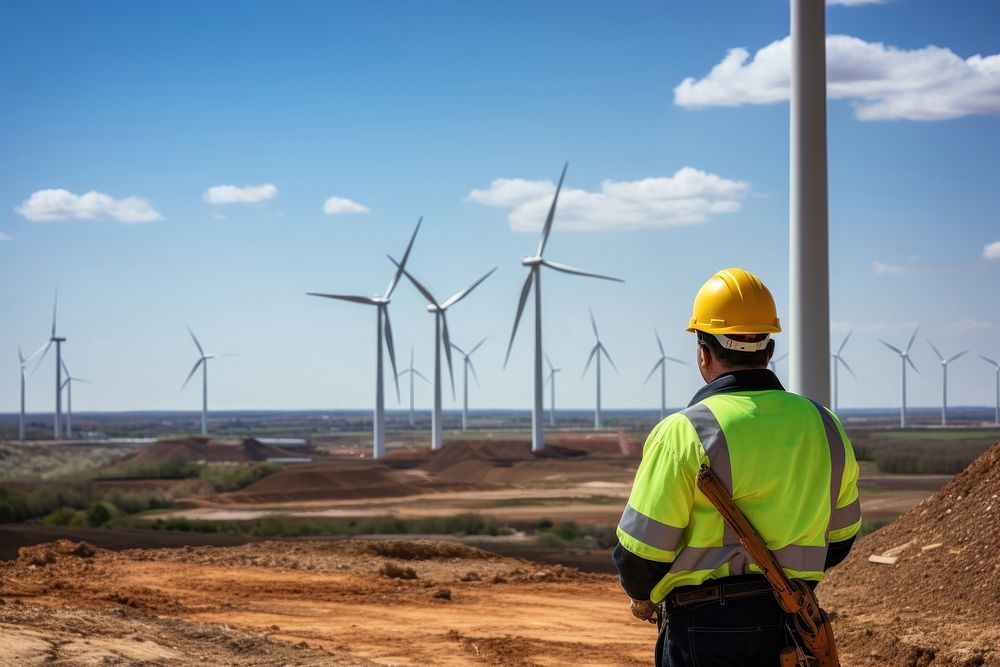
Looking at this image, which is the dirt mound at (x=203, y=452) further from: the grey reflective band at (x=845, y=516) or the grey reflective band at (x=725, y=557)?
the grey reflective band at (x=725, y=557)

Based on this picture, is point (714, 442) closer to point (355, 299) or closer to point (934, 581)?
point (934, 581)

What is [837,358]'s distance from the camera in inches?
3716

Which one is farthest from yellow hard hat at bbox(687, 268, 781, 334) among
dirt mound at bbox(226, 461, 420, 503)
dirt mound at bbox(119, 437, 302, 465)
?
dirt mound at bbox(119, 437, 302, 465)

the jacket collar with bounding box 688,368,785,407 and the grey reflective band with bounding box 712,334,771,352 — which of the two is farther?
the grey reflective band with bounding box 712,334,771,352

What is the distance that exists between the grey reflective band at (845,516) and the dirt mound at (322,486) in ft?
152

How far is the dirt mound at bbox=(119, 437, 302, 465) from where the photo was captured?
3305 inches

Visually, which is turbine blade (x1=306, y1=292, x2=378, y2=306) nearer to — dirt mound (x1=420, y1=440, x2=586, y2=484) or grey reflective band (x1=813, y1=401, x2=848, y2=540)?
dirt mound (x1=420, y1=440, x2=586, y2=484)

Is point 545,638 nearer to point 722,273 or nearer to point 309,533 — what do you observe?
point 722,273

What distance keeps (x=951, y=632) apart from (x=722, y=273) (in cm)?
782

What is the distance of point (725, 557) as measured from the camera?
12.7ft

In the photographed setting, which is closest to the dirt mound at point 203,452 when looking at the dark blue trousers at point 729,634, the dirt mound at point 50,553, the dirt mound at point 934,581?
the dirt mound at point 50,553

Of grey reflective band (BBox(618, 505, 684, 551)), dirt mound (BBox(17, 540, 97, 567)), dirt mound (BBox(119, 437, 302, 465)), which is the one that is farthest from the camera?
dirt mound (BBox(119, 437, 302, 465))

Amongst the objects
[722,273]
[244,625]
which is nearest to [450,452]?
[244,625]

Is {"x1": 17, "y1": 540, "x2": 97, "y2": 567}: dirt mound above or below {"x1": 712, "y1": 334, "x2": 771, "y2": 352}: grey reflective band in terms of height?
below
